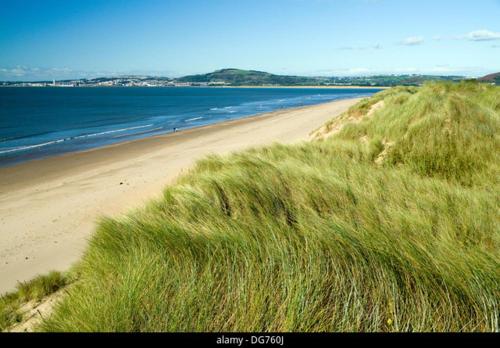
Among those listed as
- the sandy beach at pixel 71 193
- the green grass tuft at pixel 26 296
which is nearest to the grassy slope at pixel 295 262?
the green grass tuft at pixel 26 296

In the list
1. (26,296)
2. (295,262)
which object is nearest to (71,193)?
(26,296)

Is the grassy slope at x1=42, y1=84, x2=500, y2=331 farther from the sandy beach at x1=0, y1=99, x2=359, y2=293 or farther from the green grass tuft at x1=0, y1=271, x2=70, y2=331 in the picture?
the sandy beach at x1=0, y1=99, x2=359, y2=293

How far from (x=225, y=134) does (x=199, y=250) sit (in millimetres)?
20897

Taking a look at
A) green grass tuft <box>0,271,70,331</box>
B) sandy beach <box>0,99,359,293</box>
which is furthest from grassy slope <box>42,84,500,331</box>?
sandy beach <box>0,99,359,293</box>

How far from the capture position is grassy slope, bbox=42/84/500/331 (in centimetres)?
225

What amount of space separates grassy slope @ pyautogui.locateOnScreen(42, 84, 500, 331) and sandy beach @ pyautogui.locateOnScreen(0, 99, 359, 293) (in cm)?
240

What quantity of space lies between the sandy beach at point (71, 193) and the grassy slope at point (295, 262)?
240 centimetres

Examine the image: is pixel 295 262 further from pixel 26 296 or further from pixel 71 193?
pixel 71 193

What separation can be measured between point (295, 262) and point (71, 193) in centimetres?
972

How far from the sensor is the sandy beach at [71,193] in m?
5.92

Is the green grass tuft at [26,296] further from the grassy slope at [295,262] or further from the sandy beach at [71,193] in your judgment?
the sandy beach at [71,193]

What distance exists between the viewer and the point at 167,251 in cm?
297

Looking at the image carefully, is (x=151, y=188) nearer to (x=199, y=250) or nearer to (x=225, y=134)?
(x=199, y=250)
